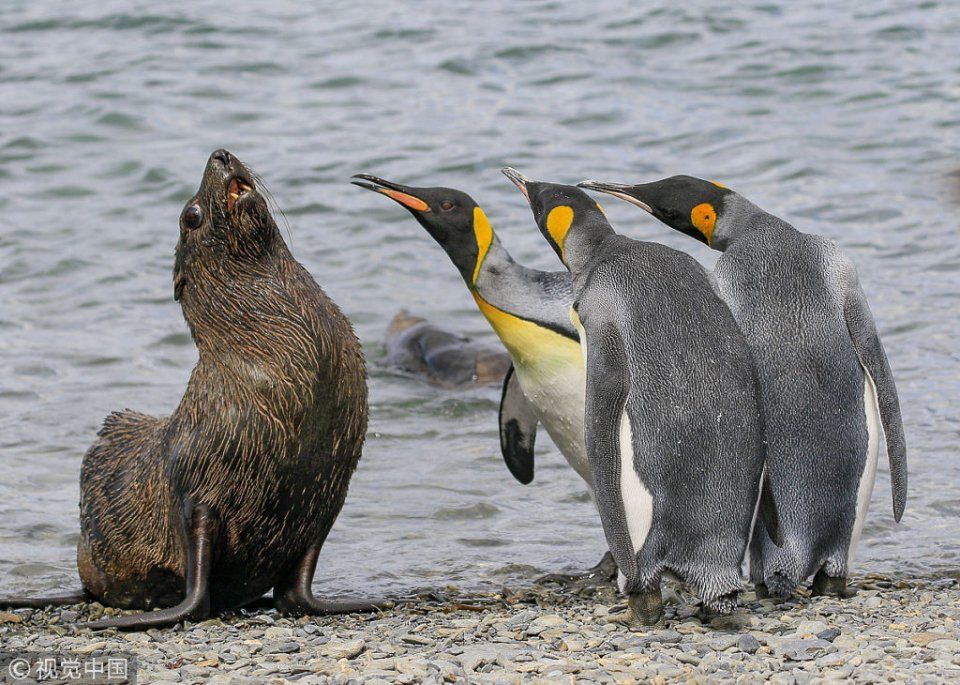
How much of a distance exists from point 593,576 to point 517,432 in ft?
3.10

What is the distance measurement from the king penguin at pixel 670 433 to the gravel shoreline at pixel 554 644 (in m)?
0.23

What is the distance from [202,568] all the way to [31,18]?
1432cm

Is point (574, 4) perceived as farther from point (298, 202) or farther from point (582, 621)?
point (582, 621)

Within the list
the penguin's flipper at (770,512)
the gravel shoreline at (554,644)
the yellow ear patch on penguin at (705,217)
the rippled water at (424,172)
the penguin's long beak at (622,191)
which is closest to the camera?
the gravel shoreline at (554,644)

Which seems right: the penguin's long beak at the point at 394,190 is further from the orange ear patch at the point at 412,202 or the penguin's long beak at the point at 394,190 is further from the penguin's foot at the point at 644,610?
the penguin's foot at the point at 644,610

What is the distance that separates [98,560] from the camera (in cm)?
548

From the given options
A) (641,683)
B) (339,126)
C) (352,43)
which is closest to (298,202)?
(339,126)

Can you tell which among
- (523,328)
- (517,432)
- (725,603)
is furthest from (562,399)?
(725,603)

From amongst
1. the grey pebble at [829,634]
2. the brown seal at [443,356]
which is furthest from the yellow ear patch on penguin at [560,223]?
the brown seal at [443,356]

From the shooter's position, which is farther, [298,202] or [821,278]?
[298,202]

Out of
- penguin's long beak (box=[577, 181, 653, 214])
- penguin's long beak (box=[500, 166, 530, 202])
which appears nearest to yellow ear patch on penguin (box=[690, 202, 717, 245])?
penguin's long beak (box=[577, 181, 653, 214])

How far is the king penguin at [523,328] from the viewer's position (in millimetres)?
5848

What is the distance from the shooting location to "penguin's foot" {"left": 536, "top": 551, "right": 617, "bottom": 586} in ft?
18.7

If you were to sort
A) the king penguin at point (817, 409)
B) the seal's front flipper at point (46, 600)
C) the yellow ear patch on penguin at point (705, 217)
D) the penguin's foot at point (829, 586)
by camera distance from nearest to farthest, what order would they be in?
the king penguin at point (817, 409)
the penguin's foot at point (829, 586)
the seal's front flipper at point (46, 600)
the yellow ear patch on penguin at point (705, 217)
